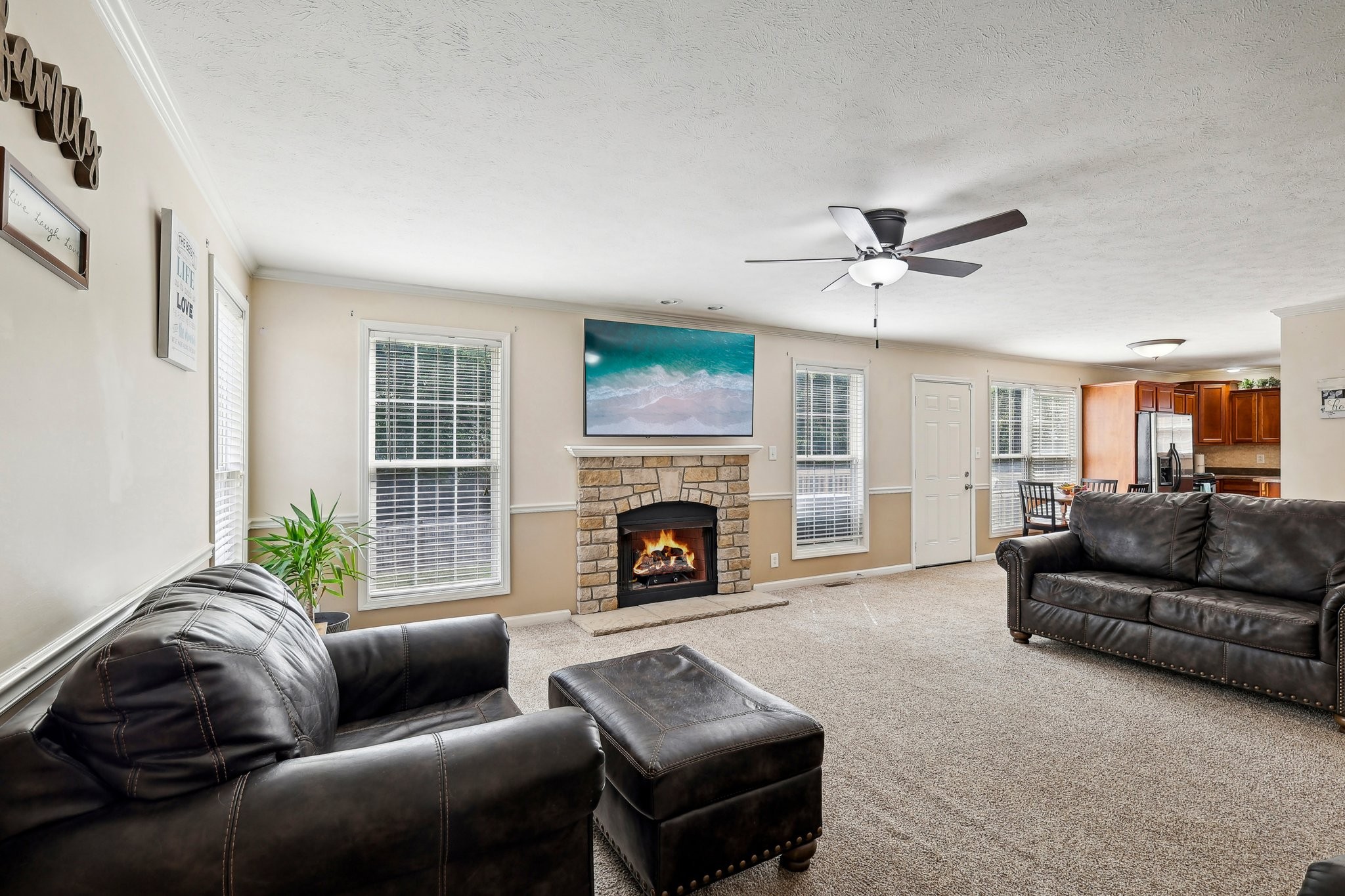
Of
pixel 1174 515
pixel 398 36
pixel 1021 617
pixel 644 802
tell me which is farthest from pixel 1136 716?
pixel 398 36

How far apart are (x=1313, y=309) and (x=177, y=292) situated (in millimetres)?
6939

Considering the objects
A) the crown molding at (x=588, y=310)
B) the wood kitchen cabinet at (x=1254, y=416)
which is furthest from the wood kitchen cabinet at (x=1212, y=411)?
the crown molding at (x=588, y=310)

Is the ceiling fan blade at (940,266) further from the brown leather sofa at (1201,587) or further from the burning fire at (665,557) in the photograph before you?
the burning fire at (665,557)

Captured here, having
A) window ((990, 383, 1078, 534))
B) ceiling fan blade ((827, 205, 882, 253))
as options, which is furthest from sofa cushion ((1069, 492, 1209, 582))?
window ((990, 383, 1078, 534))

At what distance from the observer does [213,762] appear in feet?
3.57

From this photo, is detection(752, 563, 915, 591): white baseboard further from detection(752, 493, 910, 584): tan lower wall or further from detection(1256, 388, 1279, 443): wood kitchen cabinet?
detection(1256, 388, 1279, 443): wood kitchen cabinet

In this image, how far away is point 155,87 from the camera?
1.92 metres

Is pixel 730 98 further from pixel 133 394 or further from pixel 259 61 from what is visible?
pixel 133 394

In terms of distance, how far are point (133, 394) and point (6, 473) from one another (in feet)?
2.42

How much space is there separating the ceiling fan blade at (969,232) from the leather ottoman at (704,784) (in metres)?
2.02

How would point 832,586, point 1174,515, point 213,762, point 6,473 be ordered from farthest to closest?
point 832,586 < point 1174,515 < point 6,473 < point 213,762

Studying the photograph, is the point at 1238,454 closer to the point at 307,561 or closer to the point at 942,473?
the point at 942,473

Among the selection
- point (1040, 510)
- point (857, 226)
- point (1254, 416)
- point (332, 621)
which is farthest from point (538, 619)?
point (1254, 416)

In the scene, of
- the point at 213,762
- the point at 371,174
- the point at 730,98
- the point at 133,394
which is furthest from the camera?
the point at 371,174
